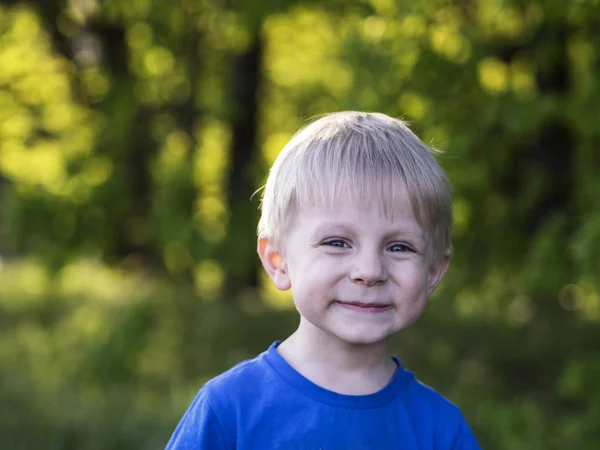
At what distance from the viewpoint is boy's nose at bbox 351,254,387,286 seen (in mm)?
2082

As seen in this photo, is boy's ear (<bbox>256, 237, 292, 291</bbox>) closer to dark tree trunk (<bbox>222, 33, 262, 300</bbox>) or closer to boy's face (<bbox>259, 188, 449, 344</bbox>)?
boy's face (<bbox>259, 188, 449, 344</bbox>)

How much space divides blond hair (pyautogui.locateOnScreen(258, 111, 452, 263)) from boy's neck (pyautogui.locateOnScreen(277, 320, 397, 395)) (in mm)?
245

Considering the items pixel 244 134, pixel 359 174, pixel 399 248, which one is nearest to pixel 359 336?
pixel 399 248

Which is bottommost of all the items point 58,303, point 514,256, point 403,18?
point 58,303

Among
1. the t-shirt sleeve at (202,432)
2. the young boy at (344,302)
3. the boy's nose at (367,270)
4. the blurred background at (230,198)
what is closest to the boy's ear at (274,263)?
the young boy at (344,302)

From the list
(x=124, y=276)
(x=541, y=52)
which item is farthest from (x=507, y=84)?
(x=124, y=276)

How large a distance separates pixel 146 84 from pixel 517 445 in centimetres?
552

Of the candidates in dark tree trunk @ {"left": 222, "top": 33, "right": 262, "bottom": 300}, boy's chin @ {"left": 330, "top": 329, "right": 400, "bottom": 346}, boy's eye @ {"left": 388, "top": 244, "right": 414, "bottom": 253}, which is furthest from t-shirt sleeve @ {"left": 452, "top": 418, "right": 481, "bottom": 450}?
dark tree trunk @ {"left": 222, "top": 33, "right": 262, "bottom": 300}

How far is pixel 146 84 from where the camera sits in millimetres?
9383

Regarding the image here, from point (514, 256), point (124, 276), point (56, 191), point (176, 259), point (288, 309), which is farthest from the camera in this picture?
point (124, 276)

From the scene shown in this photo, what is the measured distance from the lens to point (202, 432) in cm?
207

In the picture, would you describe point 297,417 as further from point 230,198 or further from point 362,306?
point 230,198

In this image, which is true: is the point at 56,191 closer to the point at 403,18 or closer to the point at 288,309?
the point at 288,309

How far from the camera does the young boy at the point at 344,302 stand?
2111 mm
